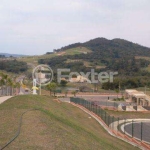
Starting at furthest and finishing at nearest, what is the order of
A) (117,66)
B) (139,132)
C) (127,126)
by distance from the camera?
(117,66), (127,126), (139,132)

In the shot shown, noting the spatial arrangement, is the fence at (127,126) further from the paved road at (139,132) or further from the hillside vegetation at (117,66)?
the hillside vegetation at (117,66)

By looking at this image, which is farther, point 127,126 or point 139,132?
point 127,126

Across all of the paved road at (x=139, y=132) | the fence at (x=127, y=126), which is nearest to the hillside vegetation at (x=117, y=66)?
the fence at (x=127, y=126)

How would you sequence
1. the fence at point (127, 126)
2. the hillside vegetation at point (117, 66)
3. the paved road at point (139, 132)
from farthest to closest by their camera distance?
the hillside vegetation at point (117, 66), the fence at point (127, 126), the paved road at point (139, 132)

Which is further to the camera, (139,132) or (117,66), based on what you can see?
(117,66)

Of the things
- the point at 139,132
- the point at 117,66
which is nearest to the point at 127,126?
the point at 139,132

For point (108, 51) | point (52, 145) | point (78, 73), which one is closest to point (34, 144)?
point (52, 145)

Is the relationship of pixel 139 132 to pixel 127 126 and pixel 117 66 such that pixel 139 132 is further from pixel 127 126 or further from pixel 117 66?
pixel 117 66

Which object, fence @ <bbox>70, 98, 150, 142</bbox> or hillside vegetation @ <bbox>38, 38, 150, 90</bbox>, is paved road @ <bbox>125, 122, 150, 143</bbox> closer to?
fence @ <bbox>70, 98, 150, 142</bbox>

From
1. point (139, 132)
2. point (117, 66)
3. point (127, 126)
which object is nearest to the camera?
point (139, 132)

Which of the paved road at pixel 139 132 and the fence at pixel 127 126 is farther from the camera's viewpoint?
the fence at pixel 127 126

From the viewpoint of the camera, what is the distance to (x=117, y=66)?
119 m

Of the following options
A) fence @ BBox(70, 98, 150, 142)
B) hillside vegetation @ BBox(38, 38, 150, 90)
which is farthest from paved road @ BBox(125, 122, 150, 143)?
hillside vegetation @ BBox(38, 38, 150, 90)

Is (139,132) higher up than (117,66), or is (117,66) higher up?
(117,66)
